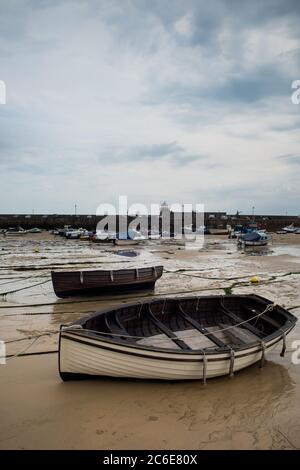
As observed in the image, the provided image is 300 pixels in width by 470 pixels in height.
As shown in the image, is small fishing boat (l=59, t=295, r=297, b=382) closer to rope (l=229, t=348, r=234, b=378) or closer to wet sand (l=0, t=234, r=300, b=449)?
rope (l=229, t=348, r=234, b=378)

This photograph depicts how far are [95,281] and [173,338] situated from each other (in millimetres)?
7467

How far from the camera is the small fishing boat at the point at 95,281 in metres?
15.2

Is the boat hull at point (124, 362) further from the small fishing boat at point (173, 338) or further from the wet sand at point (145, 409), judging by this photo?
the wet sand at point (145, 409)

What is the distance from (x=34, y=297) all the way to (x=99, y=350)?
33.2 ft

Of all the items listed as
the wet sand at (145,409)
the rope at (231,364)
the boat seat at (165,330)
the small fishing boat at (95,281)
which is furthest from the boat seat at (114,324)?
the small fishing boat at (95,281)

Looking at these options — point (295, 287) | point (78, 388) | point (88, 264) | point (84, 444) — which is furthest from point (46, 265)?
point (84, 444)

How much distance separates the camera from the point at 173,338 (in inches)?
342

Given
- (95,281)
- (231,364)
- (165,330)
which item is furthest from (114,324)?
(95,281)

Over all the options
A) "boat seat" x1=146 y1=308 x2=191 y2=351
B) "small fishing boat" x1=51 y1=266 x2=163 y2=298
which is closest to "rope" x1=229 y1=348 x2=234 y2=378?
"boat seat" x1=146 y1=308 x2=191 y2=351

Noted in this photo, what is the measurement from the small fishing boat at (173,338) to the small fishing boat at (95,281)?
19.6 feet

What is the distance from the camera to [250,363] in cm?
800

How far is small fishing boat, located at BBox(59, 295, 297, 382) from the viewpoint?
22.6ft

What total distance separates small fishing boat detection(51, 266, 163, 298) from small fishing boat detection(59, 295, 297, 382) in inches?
236
